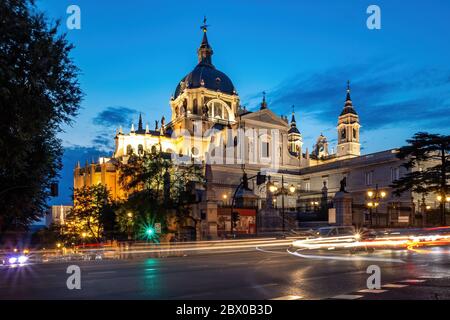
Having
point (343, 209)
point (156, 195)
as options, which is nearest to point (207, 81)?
point (156, 195)

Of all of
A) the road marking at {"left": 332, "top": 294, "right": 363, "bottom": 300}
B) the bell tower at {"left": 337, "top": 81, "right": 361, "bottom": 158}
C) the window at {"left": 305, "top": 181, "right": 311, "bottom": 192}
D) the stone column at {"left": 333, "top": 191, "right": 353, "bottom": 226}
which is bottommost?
the road marking at {"left": 332, "top": 294, "right": 363, "bottom": 300}

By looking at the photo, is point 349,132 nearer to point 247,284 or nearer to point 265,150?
point 265,150

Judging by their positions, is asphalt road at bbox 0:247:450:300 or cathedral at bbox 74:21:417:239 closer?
asphalt road at bbox 0:247:450:300

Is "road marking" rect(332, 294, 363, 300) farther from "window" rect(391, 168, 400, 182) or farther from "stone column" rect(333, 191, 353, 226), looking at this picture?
"window" rect(391, 168, 400, 182)

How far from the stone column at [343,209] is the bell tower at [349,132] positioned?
74.2m

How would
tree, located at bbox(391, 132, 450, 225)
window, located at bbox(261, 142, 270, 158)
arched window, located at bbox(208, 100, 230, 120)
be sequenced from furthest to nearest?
arched window, located at bbox(208, 100, 230, 120) → window, located at bbox(261, 142, 270, 158) → tree, located at bbox(391, 132, 450, 225)

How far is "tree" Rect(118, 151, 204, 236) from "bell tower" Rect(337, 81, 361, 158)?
74134 mm

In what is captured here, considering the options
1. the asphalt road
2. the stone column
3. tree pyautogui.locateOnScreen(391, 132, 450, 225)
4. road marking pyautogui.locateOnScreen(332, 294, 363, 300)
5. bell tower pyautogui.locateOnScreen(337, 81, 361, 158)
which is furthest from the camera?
bell tower pyautogui.locateOnScreen(337, 81, 361, 158)

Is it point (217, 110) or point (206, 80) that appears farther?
point (206, 80)

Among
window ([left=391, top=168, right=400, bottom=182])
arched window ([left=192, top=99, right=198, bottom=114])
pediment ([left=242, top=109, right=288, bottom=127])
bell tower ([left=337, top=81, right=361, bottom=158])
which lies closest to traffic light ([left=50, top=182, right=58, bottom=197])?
window ([left=391, top=168, right=400, bottom=182])

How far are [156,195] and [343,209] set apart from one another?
17577 millimetres

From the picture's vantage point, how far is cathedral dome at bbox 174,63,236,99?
111 m

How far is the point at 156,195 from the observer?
42.8 metres
